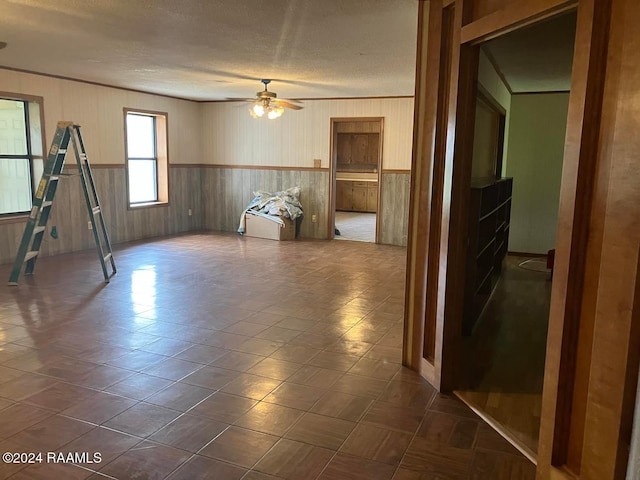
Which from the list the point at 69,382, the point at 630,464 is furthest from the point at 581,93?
the point at 69,382

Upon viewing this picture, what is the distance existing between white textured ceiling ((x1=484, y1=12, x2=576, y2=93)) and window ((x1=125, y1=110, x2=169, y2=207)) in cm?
552

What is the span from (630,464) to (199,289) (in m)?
4.16

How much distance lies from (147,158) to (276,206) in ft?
7.55

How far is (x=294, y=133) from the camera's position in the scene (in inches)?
340

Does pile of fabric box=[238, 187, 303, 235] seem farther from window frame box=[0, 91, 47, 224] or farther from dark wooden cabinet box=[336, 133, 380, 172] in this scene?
dark wooden cabinet box=[336, 133, 380, 172]

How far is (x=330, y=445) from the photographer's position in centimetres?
241

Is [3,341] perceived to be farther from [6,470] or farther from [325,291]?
[325,291]

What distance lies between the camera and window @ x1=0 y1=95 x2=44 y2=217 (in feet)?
19.9

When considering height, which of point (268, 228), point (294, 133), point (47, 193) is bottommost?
point (268, 228)

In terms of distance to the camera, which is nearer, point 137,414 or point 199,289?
point 137,414

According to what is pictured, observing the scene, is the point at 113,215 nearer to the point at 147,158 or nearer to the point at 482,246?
the point at 147,158

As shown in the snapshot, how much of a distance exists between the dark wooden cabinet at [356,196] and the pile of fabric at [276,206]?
4.38 meters

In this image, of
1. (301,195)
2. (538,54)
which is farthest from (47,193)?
(538,54)

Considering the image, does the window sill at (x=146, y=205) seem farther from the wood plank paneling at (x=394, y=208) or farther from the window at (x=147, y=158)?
the wood plank paneling at (x=394, y=208)
